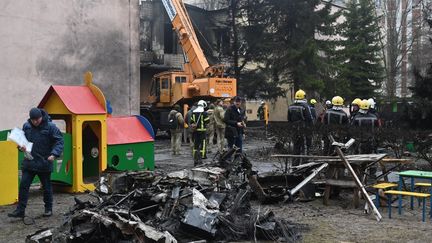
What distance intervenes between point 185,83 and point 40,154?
1648 centimetres

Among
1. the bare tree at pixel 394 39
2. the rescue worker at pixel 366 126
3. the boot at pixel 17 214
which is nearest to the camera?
the boot at pixel 17 214

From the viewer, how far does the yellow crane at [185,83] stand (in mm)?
23656

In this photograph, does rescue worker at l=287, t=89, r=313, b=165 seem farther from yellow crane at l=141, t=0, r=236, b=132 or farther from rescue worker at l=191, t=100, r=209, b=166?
yellow crane at l=141, t=0, r=236, b=132

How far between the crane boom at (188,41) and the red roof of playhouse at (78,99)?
13905 millimetres

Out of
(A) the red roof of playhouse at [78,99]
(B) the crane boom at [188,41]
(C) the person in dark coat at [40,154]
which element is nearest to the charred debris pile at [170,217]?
(C) the person in dark coat at [40,154]

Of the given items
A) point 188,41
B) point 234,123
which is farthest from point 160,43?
point 234,123

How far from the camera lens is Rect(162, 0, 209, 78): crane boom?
81.0ft

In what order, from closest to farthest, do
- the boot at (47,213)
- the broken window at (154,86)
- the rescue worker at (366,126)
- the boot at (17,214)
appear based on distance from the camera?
the boot at (17,214)
the boot at (47,213)
the rescue worker at (366,126)
the broken window at (154,86)

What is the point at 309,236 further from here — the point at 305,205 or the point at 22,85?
the point at 22,85

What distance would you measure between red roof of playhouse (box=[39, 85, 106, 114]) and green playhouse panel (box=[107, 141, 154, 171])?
3.62ft

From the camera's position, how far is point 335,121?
12.9 m

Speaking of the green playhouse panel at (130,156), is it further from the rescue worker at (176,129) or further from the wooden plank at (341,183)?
the rescue worker at (176,129)

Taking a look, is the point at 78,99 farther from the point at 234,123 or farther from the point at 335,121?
the point at 335,121

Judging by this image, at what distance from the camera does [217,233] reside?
6668 millimetres
